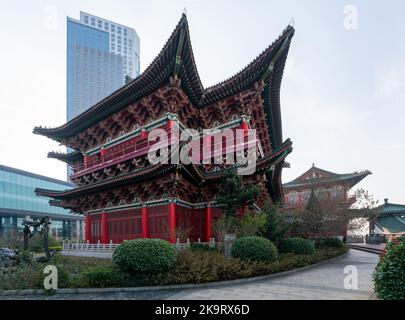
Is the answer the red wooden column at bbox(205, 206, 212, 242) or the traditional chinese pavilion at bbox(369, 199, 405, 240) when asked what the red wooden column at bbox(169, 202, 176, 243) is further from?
the traditional chinese pavilion at bbox(369, 199, 405, 240)

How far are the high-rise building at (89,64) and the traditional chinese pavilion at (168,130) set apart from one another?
376 ft

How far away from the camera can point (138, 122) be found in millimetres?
19281

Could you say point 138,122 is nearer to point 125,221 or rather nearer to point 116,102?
point 116,102

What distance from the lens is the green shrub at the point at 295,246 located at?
15281 millimetres

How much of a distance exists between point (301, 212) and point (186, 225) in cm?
793

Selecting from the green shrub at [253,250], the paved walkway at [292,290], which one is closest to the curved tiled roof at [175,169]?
the green shrub at [253,250]

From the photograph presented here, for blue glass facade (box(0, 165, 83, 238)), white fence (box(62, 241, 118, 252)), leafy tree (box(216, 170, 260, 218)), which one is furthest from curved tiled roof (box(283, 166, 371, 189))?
blue glass facade (box(0, 165, 83, 238))

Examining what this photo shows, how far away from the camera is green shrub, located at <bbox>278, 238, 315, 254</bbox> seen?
15.3 metres

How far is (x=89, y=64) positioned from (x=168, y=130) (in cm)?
12885

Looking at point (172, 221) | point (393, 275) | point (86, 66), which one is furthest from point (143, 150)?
point (86, 66)

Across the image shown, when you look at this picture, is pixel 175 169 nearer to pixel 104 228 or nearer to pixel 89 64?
pixel 104 228

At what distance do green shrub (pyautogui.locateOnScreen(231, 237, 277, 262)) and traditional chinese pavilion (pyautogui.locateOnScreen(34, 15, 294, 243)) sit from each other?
387 centimetres

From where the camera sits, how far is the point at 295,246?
15.3 metres

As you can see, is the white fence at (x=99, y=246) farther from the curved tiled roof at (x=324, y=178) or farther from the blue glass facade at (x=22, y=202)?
the blue glass facade at (x=22, y=202)
